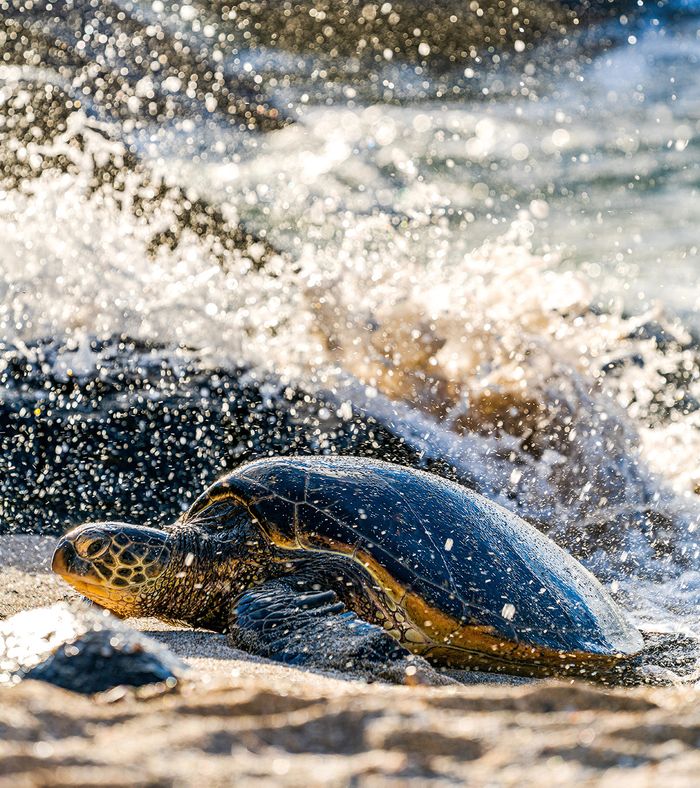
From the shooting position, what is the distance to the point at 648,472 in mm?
6035

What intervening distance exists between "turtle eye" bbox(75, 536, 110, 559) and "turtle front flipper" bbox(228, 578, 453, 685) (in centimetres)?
46

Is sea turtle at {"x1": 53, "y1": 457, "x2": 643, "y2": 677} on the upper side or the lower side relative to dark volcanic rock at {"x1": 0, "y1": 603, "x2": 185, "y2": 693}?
lower

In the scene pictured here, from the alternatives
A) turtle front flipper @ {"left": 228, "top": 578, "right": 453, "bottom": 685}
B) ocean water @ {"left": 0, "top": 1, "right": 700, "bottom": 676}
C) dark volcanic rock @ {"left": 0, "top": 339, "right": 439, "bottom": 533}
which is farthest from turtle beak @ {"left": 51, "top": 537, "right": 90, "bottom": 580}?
ocean water @ {"left": 0, "top": 1, "right": 700, "bottom": 676}

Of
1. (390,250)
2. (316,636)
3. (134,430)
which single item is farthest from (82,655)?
(390,250)

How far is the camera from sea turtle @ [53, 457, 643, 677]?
2857 millimetres

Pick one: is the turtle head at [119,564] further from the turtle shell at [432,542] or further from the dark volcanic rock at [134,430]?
the dark volcanic rock at [134,430]

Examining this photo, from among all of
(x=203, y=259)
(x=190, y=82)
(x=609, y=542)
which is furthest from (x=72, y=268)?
(x=190, y=82)

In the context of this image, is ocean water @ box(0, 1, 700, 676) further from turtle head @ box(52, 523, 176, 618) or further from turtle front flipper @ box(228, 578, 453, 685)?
turtle front flipper @ box(228, 578, 453, 685)

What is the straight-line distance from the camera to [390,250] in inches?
338

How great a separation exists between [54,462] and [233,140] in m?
8.17

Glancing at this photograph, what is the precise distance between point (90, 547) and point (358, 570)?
2.76ft

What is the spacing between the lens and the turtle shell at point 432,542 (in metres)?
2.88

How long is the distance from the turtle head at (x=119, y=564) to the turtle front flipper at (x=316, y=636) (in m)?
0.29

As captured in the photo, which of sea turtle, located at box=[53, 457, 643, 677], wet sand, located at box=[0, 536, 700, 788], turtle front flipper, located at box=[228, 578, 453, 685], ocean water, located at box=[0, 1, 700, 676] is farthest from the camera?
ocean water, located at box=[0, 1, 700, 676]
